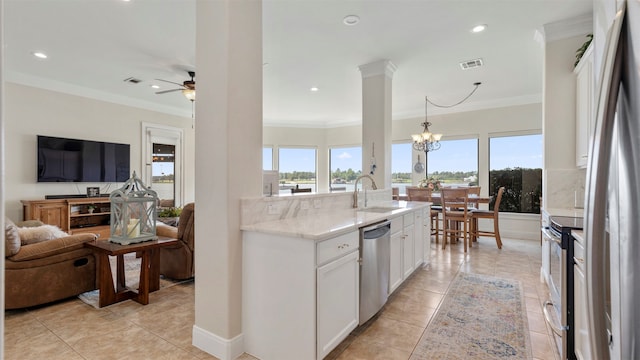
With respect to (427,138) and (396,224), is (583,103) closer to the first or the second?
(396,224)

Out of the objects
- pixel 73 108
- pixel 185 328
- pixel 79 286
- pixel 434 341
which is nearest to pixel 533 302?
pixel 434 341

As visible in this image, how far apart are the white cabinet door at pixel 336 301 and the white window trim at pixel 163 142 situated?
19.9ft

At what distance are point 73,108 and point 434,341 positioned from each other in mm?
6829

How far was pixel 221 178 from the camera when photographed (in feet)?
6.70

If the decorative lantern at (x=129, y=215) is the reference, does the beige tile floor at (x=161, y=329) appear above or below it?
below

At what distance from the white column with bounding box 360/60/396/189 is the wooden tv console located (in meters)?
4.66

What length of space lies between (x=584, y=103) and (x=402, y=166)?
196 inches

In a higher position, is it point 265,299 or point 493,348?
point 265,299

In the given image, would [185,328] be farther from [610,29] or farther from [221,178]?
[610,29]

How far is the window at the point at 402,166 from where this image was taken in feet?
25.4

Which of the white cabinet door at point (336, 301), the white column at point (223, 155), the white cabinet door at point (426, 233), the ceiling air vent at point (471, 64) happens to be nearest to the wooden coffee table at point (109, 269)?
the white column at point (223, 155)

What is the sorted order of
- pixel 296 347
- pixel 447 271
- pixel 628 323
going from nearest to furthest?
pixel 628 323 → pixel 296 347 → pixel 447 271

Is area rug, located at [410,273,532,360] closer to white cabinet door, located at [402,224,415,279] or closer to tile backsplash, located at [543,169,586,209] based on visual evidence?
white cabinet door, located at [402,224,415,279]

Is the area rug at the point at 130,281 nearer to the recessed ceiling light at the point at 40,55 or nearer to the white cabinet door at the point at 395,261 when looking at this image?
the white cabinet door at the point at 395,261
